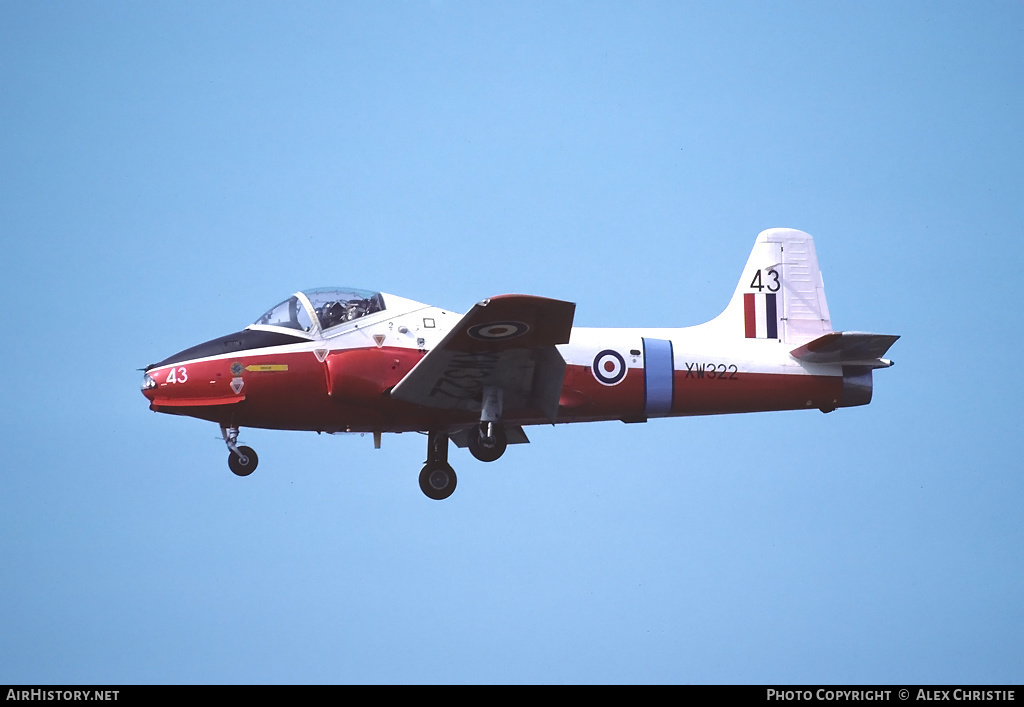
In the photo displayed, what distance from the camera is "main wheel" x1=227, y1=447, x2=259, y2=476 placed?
23.4 metres

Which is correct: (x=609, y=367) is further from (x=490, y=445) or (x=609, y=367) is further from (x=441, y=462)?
(x=441, y=462)

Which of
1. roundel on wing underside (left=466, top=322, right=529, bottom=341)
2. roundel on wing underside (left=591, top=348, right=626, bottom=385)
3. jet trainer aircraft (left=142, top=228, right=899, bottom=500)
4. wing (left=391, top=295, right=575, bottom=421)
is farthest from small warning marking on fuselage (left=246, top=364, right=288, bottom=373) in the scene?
roundel on wing underside (left=591, top=348, right=626, bottom=385)

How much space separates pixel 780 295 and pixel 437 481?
720 cm

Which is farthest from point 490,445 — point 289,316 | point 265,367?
point 289,316

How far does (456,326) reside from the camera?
21.3m

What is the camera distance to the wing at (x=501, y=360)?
68.4 ft

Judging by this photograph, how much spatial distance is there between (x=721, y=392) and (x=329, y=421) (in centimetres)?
684

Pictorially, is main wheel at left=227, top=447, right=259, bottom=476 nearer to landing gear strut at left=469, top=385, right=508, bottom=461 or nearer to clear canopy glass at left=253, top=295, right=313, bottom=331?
clear canopy glass at left=253, top=295, right=313, bottom=331

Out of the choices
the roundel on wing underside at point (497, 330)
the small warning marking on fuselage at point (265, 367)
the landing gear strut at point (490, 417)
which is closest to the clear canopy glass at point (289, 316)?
the small warning marking on fuselage at point (265, 367)

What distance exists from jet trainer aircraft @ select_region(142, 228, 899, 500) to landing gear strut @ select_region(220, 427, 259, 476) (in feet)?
0.06

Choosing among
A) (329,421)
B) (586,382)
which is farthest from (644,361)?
(329,421)

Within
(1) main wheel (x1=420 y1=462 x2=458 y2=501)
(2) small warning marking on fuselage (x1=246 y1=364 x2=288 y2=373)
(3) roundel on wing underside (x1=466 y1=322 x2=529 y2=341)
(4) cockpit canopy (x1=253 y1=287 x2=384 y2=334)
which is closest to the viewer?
(3) roundel on wing underside (x1=466 y1=322 x2=529 y2=341)

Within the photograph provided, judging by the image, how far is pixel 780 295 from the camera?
25344mm
